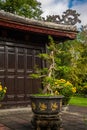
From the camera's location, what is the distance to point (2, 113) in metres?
10.8

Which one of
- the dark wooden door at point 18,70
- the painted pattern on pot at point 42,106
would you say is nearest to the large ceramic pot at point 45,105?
the painted pattern on pot at point 42,106

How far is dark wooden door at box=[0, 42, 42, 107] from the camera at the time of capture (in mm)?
11508

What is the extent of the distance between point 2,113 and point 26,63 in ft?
8.05

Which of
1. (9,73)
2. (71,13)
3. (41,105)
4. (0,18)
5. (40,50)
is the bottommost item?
(41,105)

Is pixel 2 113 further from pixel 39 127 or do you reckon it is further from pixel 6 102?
pixel 39 127

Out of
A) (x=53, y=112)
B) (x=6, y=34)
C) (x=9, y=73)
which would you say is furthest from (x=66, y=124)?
(x=6, y=34)

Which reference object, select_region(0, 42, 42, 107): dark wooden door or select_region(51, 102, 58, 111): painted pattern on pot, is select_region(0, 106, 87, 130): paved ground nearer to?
select_region(51, 102, 58, 111): painted pattern on pot

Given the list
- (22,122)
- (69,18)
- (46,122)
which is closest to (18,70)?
(22,122)

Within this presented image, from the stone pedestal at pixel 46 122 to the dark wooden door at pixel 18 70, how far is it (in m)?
4.02

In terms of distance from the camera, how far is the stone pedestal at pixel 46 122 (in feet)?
24.9

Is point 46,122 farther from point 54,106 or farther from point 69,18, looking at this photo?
point 69,18

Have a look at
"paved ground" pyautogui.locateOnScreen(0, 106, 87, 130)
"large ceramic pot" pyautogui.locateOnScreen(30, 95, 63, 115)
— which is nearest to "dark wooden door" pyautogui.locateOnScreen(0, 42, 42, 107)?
"paved ground" pyautogui.locateOnScreen(0, 106, 87, 130)

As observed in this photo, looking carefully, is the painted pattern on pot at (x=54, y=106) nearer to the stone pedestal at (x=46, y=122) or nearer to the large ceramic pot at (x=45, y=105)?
the large ceramic pot at (x=45, y=105)

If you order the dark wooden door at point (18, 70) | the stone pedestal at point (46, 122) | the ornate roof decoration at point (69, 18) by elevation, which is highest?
the ornate roof decoration at point (69, 18)
